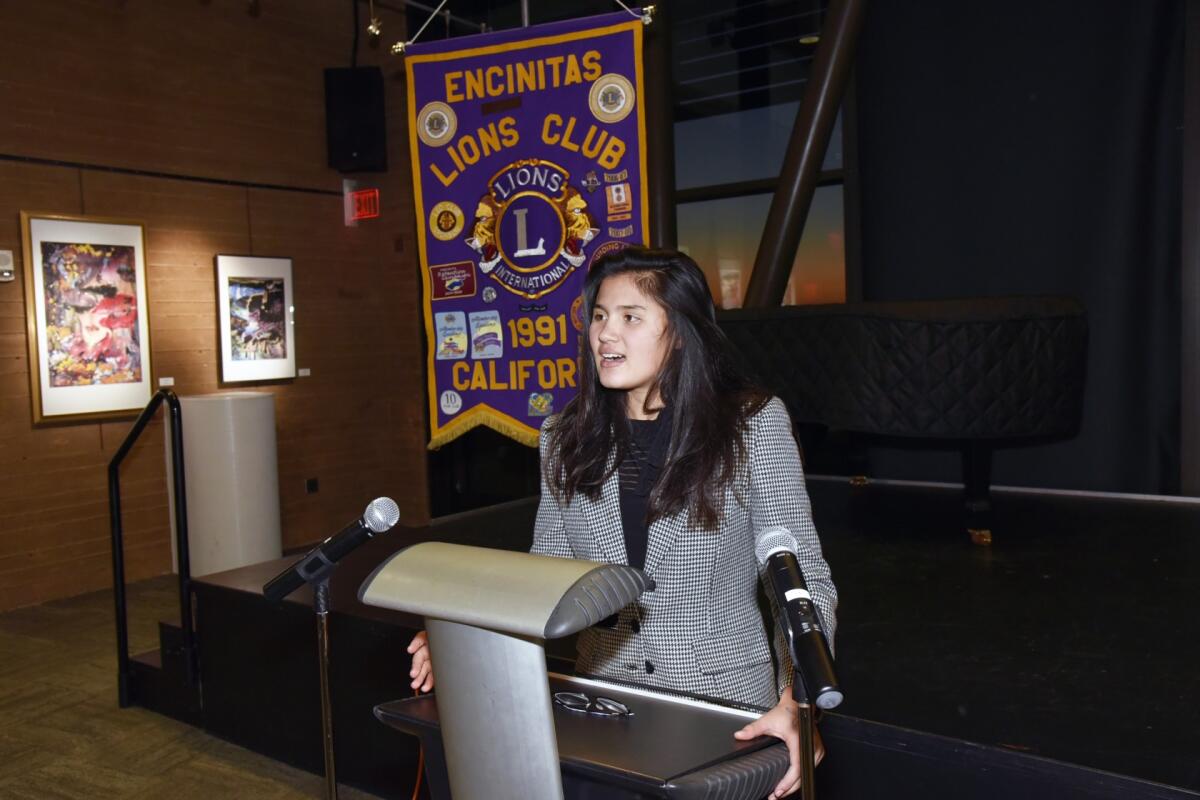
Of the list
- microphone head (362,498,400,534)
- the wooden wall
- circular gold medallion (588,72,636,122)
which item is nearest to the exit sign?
the wooden wall

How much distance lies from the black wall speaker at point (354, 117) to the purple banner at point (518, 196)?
9.61ft

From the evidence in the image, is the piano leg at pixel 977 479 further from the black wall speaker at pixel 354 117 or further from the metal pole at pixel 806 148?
the black wall speaker at pixel 354 117

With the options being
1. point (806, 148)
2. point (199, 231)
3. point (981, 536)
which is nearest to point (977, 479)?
point (981, 536)

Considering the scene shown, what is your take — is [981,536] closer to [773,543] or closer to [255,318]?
[773,543]

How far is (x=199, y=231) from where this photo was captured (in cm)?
609

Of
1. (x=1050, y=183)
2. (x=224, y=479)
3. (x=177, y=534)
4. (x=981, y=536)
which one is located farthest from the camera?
(x=224, y=479)

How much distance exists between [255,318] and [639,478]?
5.14m

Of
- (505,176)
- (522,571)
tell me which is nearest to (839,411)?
(505,176)

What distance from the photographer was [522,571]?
3.27 feet

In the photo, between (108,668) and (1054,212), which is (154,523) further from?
(1054,212)

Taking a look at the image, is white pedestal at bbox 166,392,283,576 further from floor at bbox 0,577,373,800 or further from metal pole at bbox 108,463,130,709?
metal pole at bbox 108,463,130,709

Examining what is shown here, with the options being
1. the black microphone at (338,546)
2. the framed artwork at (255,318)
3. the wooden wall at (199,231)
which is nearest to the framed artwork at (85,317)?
the wooden wall at (199,231)

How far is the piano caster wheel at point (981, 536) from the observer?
3.52 meters

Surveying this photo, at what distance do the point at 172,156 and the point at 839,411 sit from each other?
13.7 feet
